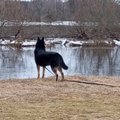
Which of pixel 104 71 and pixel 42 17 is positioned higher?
pixel 42 17

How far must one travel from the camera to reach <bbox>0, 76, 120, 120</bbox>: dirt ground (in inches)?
273

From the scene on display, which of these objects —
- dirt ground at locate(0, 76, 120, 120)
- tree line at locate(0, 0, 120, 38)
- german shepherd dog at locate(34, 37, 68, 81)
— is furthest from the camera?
tree line at locate(0, 0, 120, 38)

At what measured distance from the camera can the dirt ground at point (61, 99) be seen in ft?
22.7

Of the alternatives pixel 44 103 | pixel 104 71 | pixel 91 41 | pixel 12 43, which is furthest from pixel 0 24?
pixel 44 103

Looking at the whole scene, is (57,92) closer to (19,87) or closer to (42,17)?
(19,87)

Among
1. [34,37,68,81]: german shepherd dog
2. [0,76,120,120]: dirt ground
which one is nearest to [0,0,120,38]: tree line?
[34,37,68,81]: german shepherd dog

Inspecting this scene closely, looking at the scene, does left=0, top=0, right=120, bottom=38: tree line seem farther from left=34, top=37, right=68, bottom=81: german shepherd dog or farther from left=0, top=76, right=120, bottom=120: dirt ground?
left=0, top=76, right=120, bottom=120: dirt ground

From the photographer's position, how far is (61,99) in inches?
331

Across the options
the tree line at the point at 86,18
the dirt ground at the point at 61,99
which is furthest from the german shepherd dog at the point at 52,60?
the tree line at the point at 86,18

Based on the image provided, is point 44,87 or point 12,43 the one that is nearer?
point 44,87

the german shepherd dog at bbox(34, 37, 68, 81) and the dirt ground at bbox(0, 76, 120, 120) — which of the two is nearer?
the dirt ground at bbox(0, 76, 120, 120)

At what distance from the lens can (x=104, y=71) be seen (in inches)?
712

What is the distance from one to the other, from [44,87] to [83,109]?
2.66 meters

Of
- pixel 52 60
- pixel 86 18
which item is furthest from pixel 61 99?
pixel 86 18
